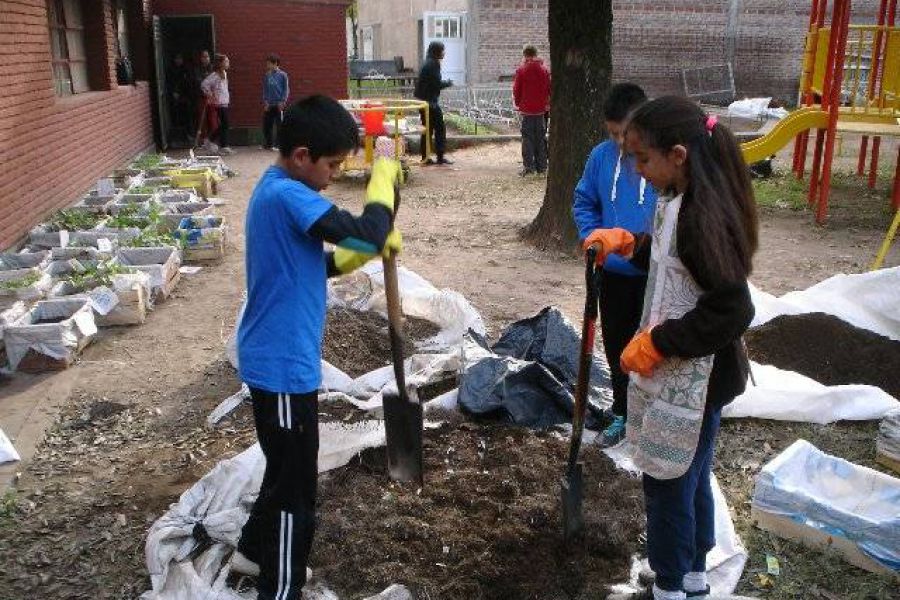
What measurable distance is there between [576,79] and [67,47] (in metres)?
6.53

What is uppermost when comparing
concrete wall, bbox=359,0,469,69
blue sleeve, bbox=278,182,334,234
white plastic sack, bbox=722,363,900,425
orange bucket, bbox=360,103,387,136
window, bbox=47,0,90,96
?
concrete wall, bbox=359,0,469,69

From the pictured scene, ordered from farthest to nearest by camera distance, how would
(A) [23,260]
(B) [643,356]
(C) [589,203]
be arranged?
(A) [23,260], (C) [589,203], (B) [643,356]

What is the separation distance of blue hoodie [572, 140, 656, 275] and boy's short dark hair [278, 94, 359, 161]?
1348mm

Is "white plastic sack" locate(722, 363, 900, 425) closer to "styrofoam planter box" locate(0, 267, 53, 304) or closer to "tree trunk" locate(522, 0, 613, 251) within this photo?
"tree trunk" locate(522, 0, 613, 251)

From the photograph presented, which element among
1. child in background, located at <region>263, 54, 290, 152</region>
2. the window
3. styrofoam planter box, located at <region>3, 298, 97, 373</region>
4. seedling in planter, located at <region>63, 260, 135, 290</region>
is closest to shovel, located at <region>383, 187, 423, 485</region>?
styrofoam planter box, located at <region>3, 298, 97, 373</region>

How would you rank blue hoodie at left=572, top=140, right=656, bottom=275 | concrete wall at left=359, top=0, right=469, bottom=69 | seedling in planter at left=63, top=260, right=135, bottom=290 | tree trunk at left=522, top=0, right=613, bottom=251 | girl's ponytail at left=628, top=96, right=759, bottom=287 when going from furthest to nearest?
1. concrete wall at left=359, top=0, right=469, bottom=69
2. tree trunk at left=522, top=0, right=613, bottom=251
3. seedling in planter at left=63, top=260, right=135, bottom=290
4. blue hoodie at left=572, top=140, right=656, bottom=275
5. girl's ponytail at left=628, top=96, right=759, bottom=287

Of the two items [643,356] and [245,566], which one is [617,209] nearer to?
[643,356]

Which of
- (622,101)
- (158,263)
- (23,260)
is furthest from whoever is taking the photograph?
(158,263)

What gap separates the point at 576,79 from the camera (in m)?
6.99

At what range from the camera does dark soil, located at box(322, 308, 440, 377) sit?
185 inches

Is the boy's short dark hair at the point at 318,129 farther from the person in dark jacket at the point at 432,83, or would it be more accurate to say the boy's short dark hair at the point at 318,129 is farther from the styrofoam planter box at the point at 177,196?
the person in dark jacket at the point at 432,83

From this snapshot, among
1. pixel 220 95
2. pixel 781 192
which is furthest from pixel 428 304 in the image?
pixel 220 95

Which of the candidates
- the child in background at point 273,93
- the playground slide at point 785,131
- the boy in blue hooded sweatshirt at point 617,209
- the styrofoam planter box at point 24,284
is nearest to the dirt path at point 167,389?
the styrofoam planter box at point 24,284

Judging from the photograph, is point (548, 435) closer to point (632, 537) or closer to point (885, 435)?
point (632, 537)
